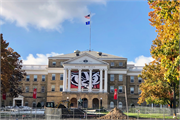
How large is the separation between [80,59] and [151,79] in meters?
27.5

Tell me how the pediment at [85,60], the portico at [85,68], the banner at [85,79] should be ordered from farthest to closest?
1. the pediment at [85,60]
2. the portico at [85,68]
3. the banner at [85,79]

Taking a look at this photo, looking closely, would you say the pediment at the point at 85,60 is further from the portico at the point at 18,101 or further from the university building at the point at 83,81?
the portico at the point at 18,101

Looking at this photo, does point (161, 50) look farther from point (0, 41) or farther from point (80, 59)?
point (80, 59)

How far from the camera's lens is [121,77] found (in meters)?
69.6

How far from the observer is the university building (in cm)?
6278

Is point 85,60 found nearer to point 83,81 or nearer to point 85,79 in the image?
point 85,79

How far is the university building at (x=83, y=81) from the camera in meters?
62.8

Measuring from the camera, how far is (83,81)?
63188mm

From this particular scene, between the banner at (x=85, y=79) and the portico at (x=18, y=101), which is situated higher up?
the banner at (x=85, y=79)

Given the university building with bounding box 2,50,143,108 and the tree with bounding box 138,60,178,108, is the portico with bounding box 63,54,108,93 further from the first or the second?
the tree with bounding box 138,60,178,108

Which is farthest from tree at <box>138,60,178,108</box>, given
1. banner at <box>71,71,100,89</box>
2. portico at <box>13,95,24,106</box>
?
portico at <box>13,95,24,106</box>

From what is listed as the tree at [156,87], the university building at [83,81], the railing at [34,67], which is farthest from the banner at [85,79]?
the tree at [156,87]

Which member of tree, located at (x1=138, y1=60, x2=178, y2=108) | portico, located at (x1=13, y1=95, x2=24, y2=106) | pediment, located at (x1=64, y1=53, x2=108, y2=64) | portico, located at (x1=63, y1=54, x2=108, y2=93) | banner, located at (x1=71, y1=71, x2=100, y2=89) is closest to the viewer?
tree, located at (x1=138, y1=60, x2=178, y2=108)

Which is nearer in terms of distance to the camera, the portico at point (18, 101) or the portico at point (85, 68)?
the portico at point (85, 68)
